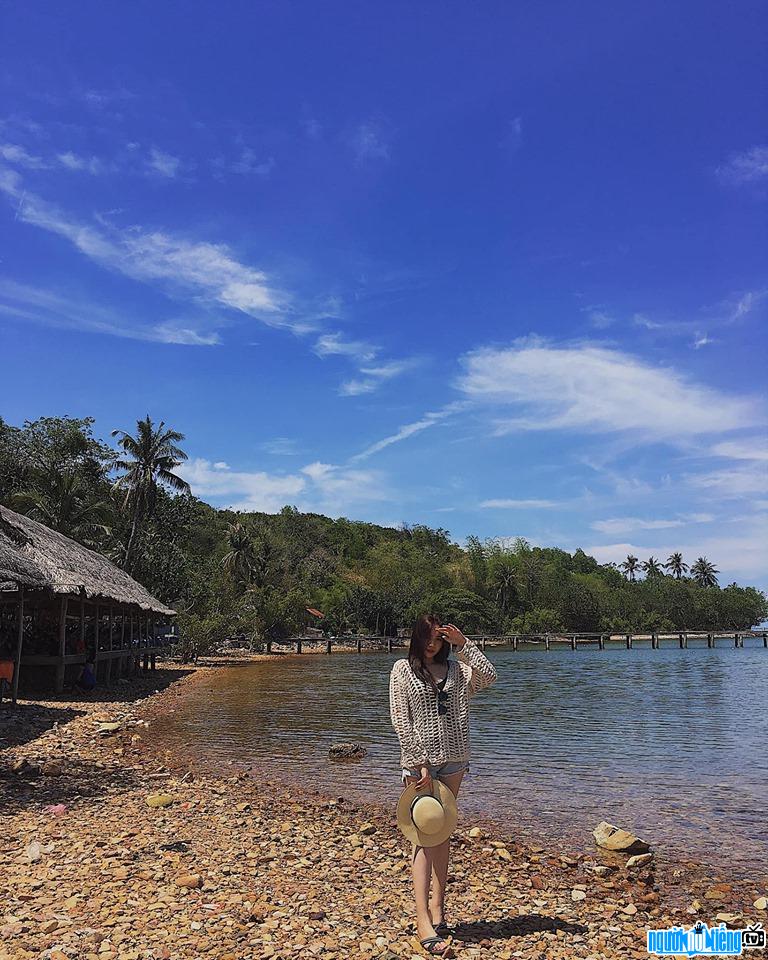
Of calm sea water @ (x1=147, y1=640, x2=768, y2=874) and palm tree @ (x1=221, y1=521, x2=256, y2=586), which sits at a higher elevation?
palm tree @ (x1=221, y1=521, x2=256, y2=586)

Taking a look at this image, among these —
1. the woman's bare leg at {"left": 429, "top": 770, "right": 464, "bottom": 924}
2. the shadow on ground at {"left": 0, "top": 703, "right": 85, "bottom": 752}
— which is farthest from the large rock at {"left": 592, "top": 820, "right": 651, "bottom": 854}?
the shadow on ground at {"left": 0, "top": 703, "right": 85, "bottom": 752}

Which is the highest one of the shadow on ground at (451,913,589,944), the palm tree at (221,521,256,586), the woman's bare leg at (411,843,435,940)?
the palm tree at (221,521,256,586)

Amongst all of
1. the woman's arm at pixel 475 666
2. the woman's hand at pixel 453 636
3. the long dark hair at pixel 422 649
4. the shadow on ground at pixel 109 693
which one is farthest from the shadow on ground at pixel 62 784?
the shadow on ground at pixel 109 693

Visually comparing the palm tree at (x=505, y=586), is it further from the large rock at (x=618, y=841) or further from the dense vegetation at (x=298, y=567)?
the large rock at (x=618, y=841)

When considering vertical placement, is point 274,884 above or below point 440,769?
below

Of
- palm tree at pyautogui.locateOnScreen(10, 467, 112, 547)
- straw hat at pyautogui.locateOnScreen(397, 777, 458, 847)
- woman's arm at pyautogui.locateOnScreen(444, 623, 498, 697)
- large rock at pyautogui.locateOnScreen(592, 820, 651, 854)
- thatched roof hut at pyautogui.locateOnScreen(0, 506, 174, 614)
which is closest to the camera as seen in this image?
straw hat at pyautogui.locateOnScreen(397, 777, 458, 847)

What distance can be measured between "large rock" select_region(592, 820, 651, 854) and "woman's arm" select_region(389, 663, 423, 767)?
4202 millimetres

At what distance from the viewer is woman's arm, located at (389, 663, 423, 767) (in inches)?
175

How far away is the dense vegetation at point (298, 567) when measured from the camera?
41562 millimetres

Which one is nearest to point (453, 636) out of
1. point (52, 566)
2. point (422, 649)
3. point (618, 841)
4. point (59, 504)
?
point (422, 649)

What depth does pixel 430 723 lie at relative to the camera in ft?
14.6

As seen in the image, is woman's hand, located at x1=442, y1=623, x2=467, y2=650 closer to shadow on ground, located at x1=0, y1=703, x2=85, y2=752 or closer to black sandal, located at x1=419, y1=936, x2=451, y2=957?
black sandal, located at x1=419, y1=936, x2=451, y2=957

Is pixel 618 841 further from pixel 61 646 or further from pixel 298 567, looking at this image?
pixel 298 567

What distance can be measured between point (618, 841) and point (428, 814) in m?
4.18
